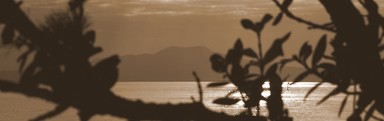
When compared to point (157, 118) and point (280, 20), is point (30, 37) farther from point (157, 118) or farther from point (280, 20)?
point (280, 20)

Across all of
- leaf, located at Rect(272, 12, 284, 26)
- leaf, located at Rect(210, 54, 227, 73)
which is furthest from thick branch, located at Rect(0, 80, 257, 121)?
leaf, located at Rect(272, 12, 284, 26)

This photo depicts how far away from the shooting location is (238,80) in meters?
2.35

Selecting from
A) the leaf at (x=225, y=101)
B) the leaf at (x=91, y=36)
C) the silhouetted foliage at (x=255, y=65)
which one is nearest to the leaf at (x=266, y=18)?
the silhouetted foliage at (x=255, y=65)

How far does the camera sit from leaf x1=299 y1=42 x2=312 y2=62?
2454 mm

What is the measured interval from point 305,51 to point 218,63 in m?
0.42

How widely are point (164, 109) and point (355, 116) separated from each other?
109cm

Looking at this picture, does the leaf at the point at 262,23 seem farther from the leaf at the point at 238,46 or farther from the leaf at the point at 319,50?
the leaf at the point at 319,50

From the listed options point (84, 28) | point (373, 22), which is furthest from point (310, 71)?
point (84, 28)

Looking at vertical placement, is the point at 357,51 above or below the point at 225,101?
above

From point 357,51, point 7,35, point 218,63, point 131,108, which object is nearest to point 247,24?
point 218,63

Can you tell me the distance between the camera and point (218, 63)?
235cm

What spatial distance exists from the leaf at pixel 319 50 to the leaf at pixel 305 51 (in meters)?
0.03

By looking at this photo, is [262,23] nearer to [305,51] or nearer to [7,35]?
[305,51]

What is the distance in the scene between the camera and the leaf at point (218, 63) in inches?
91.8
